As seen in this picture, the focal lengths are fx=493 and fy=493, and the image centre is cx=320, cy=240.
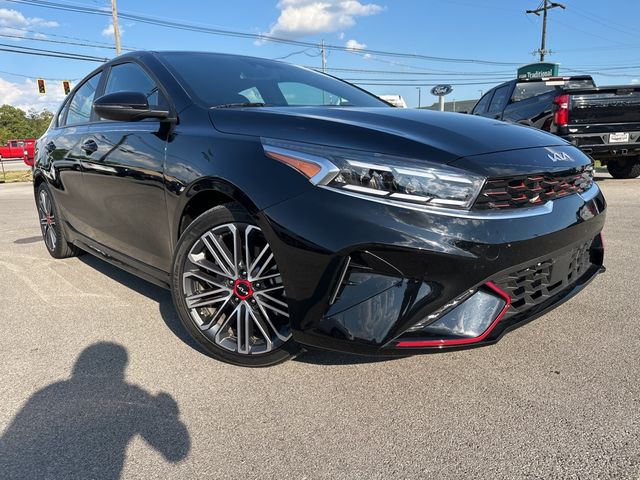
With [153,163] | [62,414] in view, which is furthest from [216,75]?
[62,414]

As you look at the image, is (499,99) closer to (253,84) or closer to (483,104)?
(483,104)

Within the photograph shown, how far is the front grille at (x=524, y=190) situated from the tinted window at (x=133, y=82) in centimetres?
181

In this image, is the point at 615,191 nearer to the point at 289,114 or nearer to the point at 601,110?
the point at 601,110

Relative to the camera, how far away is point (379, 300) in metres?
1.81

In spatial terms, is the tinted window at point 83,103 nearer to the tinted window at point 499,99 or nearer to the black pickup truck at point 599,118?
the black pickup truck at point 599,118

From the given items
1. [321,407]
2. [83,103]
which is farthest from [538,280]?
[83,103]

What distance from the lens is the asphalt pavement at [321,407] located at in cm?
171

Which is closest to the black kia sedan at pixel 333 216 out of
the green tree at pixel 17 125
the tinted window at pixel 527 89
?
the tinted window at pixel 527 89

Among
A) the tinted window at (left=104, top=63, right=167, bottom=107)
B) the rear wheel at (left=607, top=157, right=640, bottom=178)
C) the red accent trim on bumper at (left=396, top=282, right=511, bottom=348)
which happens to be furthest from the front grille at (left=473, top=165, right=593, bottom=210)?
the rear wheel at (left=607, top=157, right=640, bottom=178)

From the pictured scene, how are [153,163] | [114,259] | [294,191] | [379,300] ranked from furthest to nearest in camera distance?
[114,259]
[153,163]
[294,191]
[379,300]

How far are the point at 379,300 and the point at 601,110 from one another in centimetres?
746

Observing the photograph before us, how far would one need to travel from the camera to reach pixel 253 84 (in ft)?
9.78

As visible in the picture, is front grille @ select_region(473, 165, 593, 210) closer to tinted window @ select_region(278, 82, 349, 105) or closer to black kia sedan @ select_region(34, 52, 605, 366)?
black kia sedan @ select_region(34, 52, 605, 366)

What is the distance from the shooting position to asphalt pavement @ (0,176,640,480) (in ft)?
5.60
